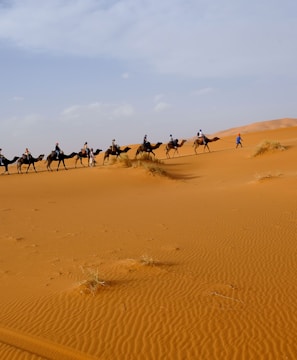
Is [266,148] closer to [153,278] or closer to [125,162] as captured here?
[125,162]

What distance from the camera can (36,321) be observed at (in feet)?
16.9

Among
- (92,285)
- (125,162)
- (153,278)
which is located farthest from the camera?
(125,162)

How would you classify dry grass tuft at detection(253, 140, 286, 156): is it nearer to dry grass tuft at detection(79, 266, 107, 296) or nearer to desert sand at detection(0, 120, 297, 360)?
desert sand at detection(0, 120, 297, 360)

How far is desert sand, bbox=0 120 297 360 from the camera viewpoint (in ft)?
14.6

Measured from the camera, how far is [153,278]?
6.45 metres

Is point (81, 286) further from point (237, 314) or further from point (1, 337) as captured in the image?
point (237, 314)

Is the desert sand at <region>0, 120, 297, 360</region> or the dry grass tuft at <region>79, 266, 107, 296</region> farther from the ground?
the dry grass tuft at <region>79, 266, 107, 296</region>

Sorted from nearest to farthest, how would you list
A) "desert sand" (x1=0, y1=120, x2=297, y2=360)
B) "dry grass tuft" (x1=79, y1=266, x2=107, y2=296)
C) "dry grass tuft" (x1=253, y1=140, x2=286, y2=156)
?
"desert sand" (x1=0, y1=120, x2=297, y2=360), "dry grass tuft" (x1=79, y1=266, x2=107, y2=296), "dry grass tuft" (x1=253, y1=140, x2=286, y2=156)

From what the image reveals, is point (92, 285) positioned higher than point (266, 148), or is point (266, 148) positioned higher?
point (266, 148)

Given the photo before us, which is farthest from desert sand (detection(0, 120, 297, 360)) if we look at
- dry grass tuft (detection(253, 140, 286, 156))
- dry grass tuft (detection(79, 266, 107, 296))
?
dry grass tuft (detection(253, 140, 286, 156))

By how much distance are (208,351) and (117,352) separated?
940 mm

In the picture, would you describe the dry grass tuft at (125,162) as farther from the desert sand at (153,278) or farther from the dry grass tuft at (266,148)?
the desert sand at (153,278)

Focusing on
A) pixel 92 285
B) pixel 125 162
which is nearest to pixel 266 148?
pixel 125 162

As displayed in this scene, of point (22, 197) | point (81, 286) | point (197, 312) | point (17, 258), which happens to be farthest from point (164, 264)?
point (22, 197)
